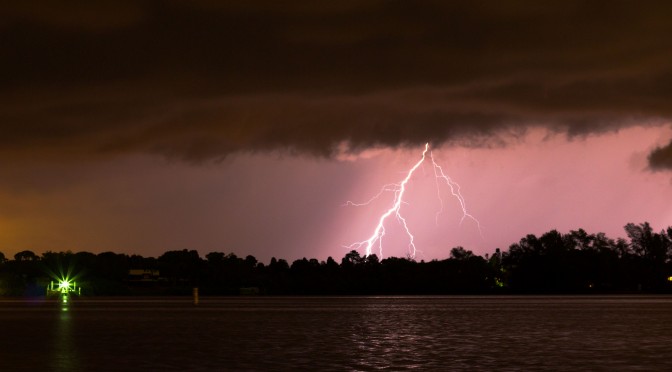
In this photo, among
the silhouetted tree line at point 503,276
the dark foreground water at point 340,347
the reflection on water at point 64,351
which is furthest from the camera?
the silhouetted tree line at point 503,276

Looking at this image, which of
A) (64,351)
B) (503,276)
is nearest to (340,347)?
(64,351)

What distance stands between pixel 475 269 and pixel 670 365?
514 feet

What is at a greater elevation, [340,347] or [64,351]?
[64,351]

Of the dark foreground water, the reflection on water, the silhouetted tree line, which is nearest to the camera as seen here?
the reflection on water

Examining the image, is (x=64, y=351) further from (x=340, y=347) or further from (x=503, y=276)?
(x=503, y=276)

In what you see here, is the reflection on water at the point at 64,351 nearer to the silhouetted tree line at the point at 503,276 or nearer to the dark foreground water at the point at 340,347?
the dark foreground water at the point at 340,347

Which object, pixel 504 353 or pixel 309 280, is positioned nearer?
pixel 504 353

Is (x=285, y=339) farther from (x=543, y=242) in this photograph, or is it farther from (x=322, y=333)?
(x=543, y=242)

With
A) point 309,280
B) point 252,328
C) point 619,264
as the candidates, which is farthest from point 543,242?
point 252,328

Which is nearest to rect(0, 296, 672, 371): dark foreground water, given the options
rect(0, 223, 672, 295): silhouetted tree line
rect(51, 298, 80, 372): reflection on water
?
rect(51, 298, 80, 372): reflection on water

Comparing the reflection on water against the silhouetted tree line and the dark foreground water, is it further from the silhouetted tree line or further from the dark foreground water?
the silhouetted tree line

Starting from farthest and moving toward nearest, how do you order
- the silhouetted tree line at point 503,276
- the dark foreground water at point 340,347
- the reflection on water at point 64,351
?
the silhouetted tree line at point 503,276 < the dark foreground water at point 340,347 < the reflection on water at point 64,351

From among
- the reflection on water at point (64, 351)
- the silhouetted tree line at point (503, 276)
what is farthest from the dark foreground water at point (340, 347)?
the silhouetted tree line at point (503, 276)

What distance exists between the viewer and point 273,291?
159625 mm
